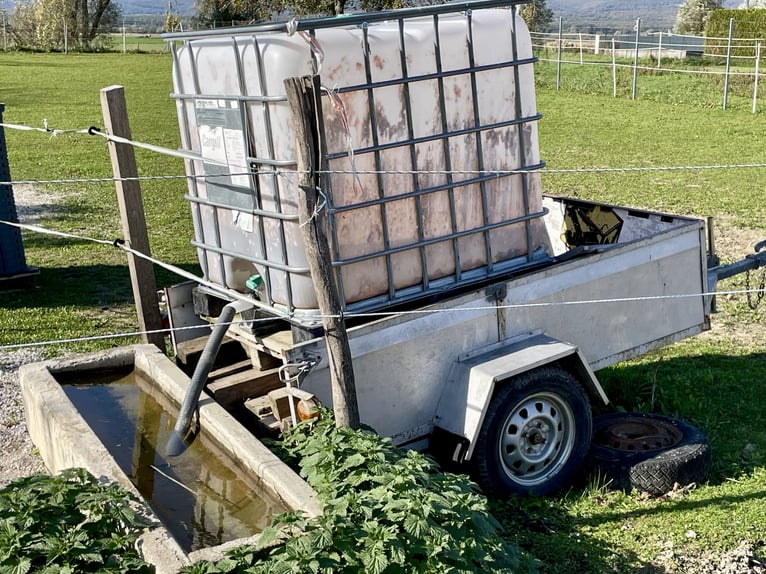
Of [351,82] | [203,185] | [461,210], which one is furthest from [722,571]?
[203,185]

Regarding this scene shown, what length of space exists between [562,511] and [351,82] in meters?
2.75

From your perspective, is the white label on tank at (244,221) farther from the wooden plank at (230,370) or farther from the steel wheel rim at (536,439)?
the steel wheel rim at (536,439)

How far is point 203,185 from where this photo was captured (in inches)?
237

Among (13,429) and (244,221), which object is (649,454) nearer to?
(244,221)

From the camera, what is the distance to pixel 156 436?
5887 mm

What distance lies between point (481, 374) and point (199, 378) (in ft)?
5.36

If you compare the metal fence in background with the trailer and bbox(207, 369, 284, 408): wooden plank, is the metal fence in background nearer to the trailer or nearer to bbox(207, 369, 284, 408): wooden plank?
the trailer

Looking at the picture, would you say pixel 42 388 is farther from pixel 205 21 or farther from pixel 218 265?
pixel 205 21

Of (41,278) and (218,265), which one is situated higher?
(218,265)

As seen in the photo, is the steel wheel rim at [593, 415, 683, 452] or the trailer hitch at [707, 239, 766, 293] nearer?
the steel wheel rim at [593, 415, 683, 452]

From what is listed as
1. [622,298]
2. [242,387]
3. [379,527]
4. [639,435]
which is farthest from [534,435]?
[379,527]

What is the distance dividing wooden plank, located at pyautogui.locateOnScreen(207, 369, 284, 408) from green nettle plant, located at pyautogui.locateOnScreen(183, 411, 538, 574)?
4.01 feet

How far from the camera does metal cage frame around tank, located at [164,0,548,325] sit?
203 inches

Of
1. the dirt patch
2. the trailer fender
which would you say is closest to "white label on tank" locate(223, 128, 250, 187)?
the trailer fender
